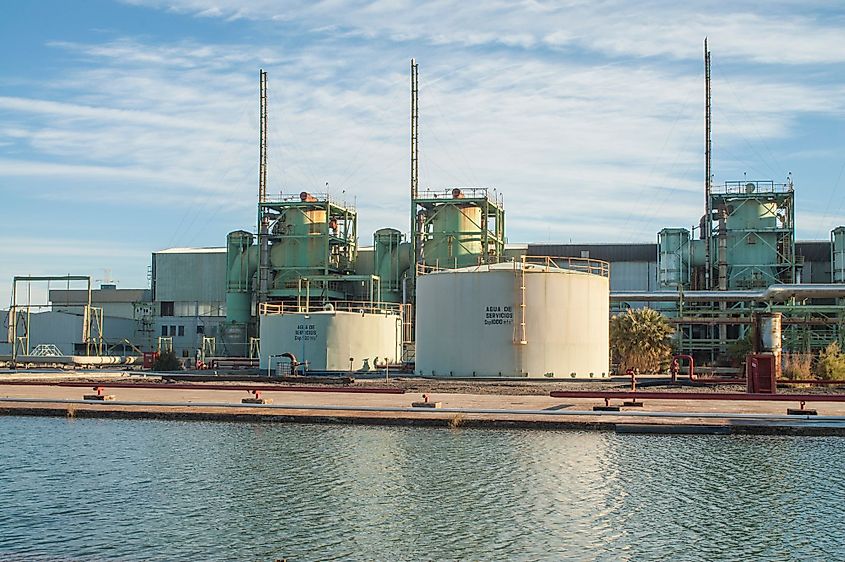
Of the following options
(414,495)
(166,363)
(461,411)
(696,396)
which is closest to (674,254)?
(166,363)

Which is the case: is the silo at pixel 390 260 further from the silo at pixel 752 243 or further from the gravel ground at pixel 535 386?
the gravel ground at pixel 535 386

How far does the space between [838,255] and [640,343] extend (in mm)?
23006

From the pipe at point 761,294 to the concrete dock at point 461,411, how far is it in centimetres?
2395

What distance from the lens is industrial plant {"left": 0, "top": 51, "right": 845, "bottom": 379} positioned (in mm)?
44750

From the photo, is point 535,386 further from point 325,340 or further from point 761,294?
point 761,294

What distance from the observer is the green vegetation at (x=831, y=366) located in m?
43.6

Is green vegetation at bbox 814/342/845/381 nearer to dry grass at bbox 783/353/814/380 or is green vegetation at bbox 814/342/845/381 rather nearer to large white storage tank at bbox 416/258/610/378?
dry grass at bbox 783/353/814/380

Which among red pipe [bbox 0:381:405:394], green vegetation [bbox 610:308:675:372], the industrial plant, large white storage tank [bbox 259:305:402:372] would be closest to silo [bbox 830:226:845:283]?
the industrial plant

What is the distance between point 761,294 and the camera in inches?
2286

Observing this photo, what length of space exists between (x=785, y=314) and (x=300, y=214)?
35405mm

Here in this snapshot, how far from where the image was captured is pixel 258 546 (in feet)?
48.6

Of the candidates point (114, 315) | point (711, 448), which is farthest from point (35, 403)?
point (114, 315)

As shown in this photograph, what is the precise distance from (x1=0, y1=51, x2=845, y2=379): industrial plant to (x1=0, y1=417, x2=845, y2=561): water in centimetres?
1845

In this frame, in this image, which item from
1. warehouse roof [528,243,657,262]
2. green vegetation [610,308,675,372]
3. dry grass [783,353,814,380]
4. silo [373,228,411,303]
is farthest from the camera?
warehouse roof [528,243,657,262]
